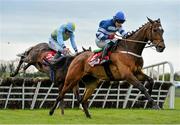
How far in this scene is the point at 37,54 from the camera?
703 inches

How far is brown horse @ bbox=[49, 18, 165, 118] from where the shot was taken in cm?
1324

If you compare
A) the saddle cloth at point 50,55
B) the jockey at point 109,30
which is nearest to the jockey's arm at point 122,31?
the jockey at point 109,30

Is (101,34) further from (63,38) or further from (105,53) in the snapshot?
(63,38)

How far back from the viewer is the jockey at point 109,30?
1370 cm

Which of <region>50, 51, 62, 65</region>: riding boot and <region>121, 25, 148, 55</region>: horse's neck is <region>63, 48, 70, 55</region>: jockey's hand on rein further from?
<region>121, 25, 148, 55</region>: horse's neck

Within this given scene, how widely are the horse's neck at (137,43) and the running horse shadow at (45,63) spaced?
1495 millimetres

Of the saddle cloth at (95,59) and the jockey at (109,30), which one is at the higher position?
the jockey at (109,30)

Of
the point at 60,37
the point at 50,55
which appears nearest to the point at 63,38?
the point at 60,37

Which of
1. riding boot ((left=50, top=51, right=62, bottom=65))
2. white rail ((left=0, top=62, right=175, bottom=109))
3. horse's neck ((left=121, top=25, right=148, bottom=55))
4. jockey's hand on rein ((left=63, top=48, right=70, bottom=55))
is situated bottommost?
white rail ((left=0, top=62, right=175, bottom=109))

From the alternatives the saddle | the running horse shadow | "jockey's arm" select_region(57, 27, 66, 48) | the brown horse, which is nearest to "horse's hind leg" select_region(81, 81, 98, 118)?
the brown horse

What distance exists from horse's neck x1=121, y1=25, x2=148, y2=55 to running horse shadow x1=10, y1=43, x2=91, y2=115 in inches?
58.9

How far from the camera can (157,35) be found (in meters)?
13.3

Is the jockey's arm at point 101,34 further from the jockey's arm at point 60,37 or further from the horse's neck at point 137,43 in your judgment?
the jockey's arm at point 60,37

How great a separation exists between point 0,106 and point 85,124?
6390 millimetres
